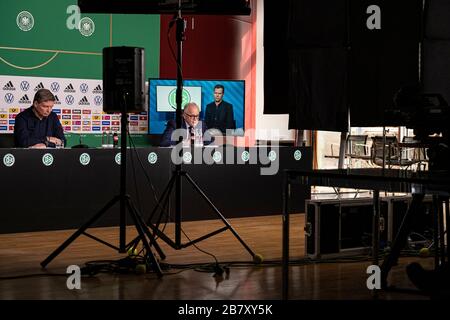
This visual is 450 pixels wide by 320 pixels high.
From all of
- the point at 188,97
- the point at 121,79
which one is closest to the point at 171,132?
the point at 188,97

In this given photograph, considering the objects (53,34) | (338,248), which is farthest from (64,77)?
(338,248)

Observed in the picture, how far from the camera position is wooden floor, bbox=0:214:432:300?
3.81 m

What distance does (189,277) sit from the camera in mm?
4258

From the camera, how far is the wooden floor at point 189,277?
3.81m

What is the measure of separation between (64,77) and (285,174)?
5403mm

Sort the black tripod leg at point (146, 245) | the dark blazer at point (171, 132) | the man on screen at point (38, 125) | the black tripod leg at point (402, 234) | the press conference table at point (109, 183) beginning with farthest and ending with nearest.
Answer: the dark blazer at point (171, 132) < the man on screen at point (38, 125) < the press conference table at point (109, 183) < the black tripod leg at point (146, 245) < the black tripod leg at point (402, 234)

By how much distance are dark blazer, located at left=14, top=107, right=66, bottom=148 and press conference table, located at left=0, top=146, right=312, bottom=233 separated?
2.17 feet

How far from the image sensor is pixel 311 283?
417cm

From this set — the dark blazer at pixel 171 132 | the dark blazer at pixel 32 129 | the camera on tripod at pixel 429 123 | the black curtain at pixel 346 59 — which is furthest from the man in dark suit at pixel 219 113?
the camera on tripod at pixel 429 123

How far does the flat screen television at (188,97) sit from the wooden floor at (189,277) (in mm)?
2644

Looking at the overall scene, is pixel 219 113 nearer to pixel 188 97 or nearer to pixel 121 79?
pixel 188 97

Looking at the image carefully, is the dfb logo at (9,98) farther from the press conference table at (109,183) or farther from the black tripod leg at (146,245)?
the black tripod leg at (146,245)

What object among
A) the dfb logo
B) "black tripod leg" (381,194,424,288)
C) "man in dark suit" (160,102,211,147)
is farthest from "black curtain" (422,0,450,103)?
the dfb logo
